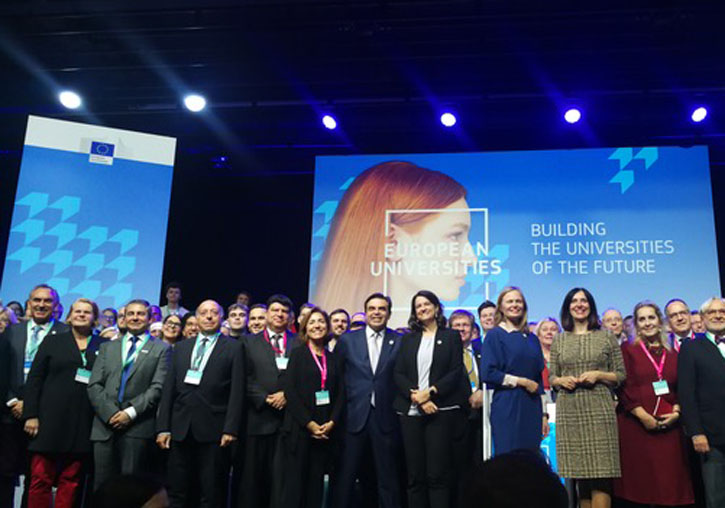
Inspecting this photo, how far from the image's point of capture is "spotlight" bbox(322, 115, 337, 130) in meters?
8.45

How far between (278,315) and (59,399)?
4.75 feet

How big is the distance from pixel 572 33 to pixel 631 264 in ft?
7.92

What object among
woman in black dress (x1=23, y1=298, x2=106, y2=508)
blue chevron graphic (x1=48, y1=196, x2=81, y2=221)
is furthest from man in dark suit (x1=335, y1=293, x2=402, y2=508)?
Result: blue chevron graphic (x1=48, y1=196, x2=81, y2=221)

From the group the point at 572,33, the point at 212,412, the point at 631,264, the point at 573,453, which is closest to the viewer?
the point at 573,453

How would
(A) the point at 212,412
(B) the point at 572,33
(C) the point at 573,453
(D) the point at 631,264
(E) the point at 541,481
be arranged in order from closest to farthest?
(E) the point at 541,481
(C) the point at 573,453
(A) the point at 212,412
(B) the point at 572,33
(D) the point at 631,264

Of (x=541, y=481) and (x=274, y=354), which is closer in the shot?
(x=541, y=481)

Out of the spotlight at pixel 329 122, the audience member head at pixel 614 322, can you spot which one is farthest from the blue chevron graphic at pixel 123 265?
the audience member head at pixel 614 322

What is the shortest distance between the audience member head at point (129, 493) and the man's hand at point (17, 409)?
11.6 feet

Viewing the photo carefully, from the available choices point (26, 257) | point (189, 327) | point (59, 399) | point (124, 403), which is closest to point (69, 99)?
point (26, 257)

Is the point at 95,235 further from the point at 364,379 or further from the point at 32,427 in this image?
the point at 364,379

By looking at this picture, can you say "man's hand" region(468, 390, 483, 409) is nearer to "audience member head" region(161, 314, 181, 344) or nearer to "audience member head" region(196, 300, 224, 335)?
"audience member head" region(196, 300, 224, 335)

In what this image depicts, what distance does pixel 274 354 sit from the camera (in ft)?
15.6

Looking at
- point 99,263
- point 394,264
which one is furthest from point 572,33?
point 99,263

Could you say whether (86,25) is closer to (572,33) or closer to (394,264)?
(394,264)
